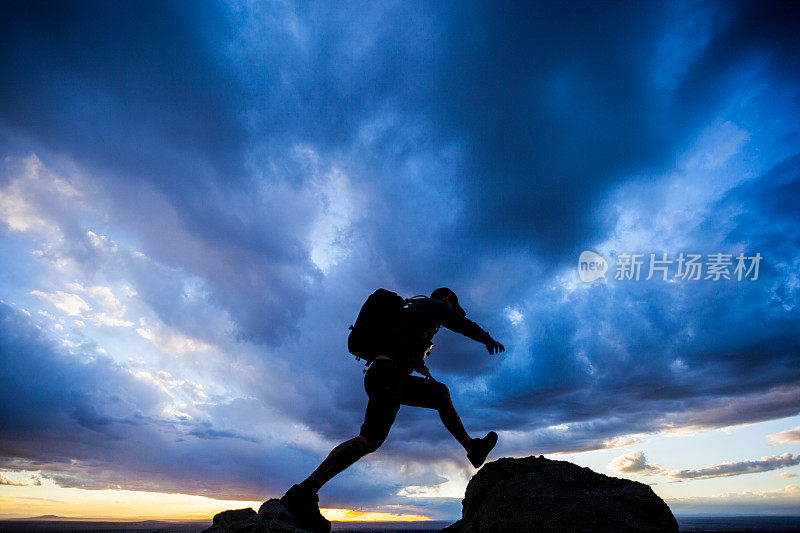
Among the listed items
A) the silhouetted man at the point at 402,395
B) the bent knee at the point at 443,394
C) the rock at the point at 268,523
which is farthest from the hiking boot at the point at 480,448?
the rock at the point at 268,523

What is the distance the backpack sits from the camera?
485 cm

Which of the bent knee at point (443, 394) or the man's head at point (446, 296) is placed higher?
the man's head at point (446, 296)

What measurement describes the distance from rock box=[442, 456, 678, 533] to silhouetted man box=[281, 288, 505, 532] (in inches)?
17.4

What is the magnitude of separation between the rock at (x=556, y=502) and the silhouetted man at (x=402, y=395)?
441mm

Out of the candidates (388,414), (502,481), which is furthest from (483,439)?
(388,414)

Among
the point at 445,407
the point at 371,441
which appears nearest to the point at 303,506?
the point at 371,441

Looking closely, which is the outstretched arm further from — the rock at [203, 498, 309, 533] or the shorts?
the rock at [203, 498, 309, 533]

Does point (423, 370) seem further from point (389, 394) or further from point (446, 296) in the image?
point (446, 296)

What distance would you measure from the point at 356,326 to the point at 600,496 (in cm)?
327

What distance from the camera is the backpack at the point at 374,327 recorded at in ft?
15.9

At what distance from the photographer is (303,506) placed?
168 inches

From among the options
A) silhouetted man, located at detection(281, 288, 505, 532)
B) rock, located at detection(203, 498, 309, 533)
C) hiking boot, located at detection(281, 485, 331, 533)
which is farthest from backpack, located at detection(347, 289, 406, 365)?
rock, located at detection(203, 498, 309, 533)

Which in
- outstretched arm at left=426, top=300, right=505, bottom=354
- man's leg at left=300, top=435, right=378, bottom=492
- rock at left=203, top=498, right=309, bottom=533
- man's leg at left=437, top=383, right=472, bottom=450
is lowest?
rock at left=203, top=498, right=309, bottom=533

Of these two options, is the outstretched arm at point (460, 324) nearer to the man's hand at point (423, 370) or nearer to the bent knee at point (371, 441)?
the man's hand at point (423, 370)
